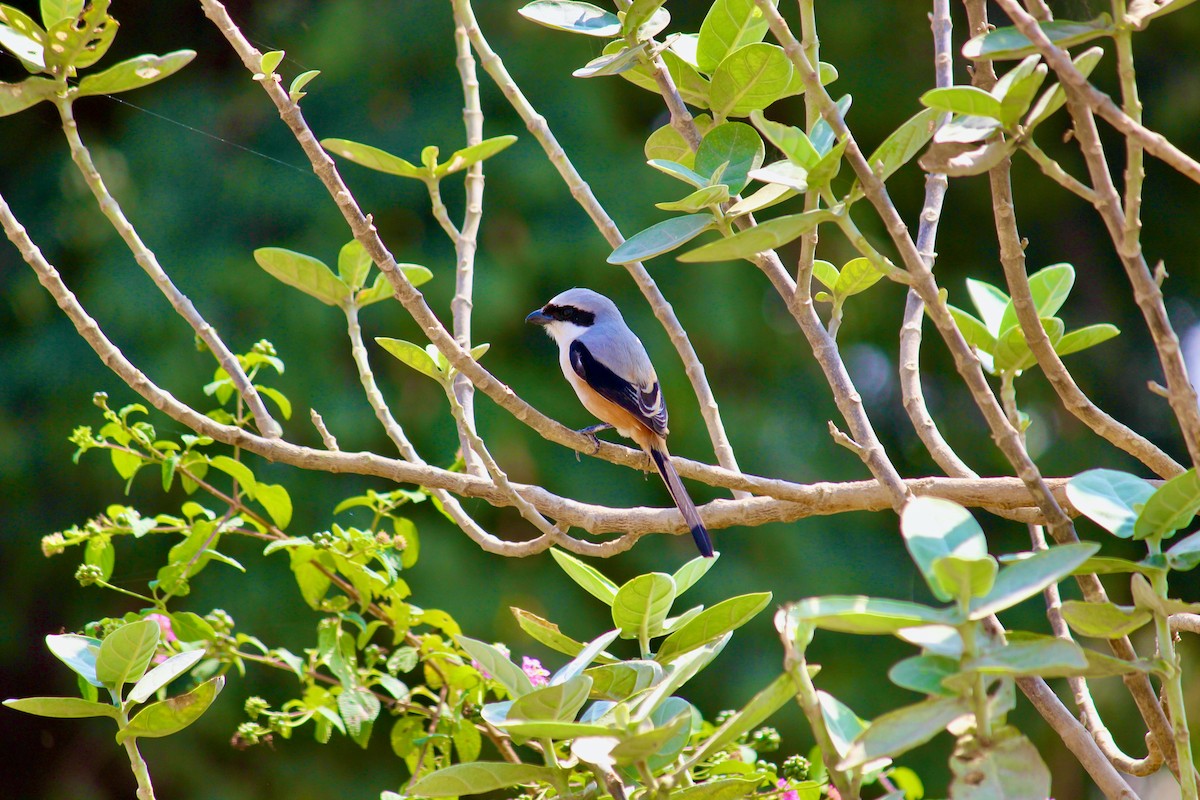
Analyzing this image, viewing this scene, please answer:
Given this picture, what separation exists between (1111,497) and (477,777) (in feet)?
2.17

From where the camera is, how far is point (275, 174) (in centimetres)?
505

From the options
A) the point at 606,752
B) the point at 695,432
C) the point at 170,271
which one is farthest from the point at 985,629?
the point at 170,271

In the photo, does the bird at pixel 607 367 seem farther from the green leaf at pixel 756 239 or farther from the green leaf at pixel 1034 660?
the green leaf at pixel 1034 660

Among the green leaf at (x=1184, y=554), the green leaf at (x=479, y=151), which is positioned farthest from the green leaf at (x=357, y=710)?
the green leaf at (x=1184, y=554)

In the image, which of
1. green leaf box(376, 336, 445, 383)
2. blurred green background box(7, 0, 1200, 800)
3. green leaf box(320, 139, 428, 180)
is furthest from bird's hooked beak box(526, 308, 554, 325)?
green leaf box(320, 139, 428, 180)

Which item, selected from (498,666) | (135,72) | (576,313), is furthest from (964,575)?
(576,313)

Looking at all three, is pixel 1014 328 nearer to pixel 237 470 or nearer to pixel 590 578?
pixel 590 578

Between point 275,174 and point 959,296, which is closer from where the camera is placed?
point 275,174

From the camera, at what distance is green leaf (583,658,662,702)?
1.16 m

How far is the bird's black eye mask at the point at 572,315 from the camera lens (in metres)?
3.86

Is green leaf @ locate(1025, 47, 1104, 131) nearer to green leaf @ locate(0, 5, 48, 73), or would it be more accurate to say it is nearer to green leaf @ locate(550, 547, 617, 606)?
green leaf @ locate(550, 547, 617, 606)

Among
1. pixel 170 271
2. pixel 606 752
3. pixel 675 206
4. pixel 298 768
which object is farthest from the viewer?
pixel 170 271

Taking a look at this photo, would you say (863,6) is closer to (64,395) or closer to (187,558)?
(64,395)

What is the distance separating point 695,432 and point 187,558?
3.18 m
